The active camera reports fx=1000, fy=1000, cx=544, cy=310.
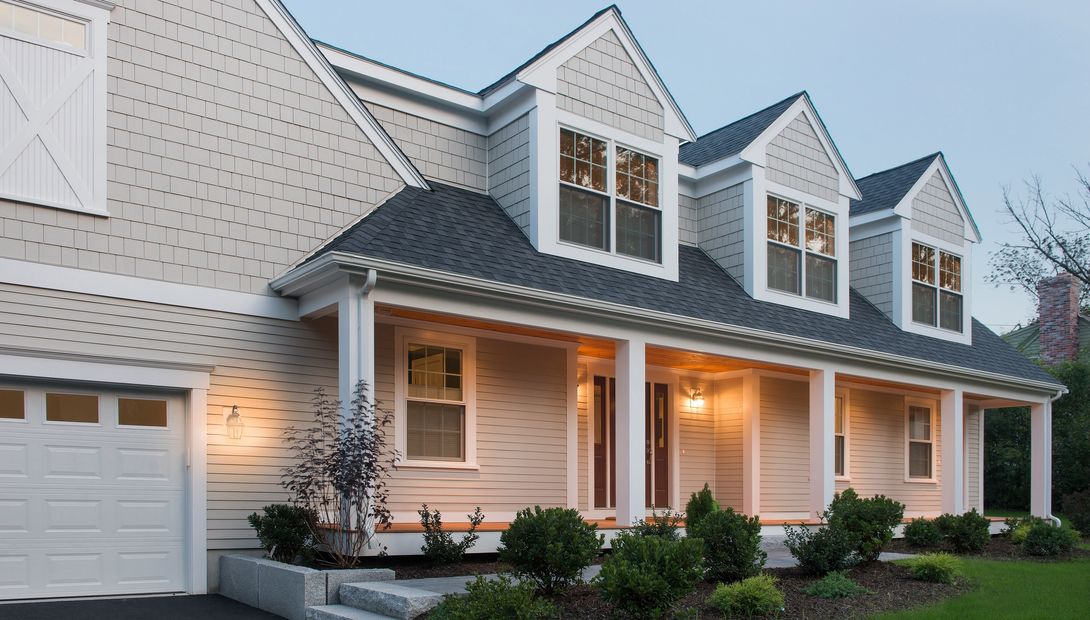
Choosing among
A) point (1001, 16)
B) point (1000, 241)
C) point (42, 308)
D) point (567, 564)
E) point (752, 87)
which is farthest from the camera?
point (752, 87)

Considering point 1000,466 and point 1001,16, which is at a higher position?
point 1001,16

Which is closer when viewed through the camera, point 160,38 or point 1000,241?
point 160,38

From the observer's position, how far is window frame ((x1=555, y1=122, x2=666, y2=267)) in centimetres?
1246

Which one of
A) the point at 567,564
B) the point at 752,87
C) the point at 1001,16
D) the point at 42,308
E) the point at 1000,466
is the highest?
the point at 752,87

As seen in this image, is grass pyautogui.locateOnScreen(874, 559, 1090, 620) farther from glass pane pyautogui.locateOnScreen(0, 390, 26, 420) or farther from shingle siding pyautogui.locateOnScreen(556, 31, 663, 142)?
glass pane pyautogui.locateOnScreen(0, 390, 26, 420)

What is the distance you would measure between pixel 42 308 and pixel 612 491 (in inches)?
311

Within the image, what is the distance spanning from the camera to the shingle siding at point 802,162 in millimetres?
15289

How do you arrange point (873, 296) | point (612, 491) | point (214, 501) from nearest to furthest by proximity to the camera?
1. point (214, 501)
2. point (612, 491)
3. point (873, 296)

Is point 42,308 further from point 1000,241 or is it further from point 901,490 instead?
point 1000,241

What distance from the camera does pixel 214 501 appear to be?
9.66 meters

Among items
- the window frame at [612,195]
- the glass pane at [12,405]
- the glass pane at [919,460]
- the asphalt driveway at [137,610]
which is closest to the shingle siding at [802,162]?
the window frame at [612,195]

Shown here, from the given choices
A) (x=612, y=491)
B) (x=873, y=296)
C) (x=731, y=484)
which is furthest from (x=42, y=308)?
(x=873, y=296)

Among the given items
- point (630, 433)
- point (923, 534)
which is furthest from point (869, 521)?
point (923, 534)

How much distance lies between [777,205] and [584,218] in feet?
13.6
